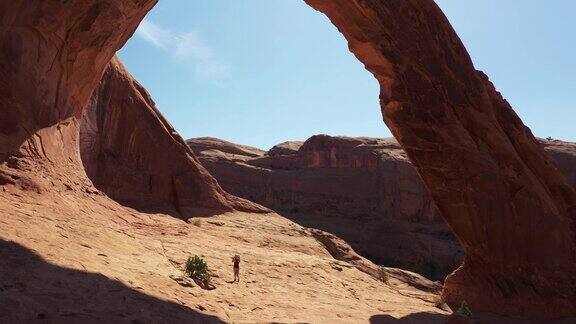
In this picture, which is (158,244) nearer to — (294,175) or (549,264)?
(549,264)

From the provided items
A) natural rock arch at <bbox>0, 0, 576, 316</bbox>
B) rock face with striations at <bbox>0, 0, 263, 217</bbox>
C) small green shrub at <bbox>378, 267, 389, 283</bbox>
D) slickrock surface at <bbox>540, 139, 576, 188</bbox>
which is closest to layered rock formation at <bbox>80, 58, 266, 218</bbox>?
rock face with striations at <bbox>0, 0, 263, 217</bbox>

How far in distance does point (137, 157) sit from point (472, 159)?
47.8 feet

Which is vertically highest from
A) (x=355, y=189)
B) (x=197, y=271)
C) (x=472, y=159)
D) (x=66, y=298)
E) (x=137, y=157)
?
(x=472, y=159)

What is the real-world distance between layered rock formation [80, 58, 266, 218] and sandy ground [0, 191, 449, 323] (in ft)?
13.4

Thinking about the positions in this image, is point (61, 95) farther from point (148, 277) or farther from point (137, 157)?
point (137, 157)

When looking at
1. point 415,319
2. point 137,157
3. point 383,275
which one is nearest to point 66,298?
point 415,319

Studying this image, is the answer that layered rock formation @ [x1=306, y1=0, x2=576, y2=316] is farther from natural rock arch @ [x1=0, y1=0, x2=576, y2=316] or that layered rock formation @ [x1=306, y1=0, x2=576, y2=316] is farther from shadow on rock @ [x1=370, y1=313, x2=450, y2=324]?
shadow on rock @ [x1=370, y1=313, x2=450, y2=324]

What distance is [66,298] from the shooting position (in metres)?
6.21

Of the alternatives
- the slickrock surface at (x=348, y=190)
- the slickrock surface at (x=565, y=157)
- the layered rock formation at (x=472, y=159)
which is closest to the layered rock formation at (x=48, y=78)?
the layered rock formation at (x=472, y=159)

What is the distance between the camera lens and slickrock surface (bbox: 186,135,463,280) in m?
40.6

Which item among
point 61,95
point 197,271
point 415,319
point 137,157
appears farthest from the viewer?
point 137,157

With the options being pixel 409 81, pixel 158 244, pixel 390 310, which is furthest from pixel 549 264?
pixel 158 244

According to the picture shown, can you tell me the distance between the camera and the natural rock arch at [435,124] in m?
11.4

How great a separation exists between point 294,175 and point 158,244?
1350 inches
